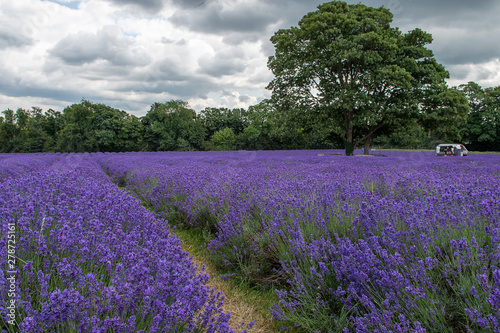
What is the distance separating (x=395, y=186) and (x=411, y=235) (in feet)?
5.63

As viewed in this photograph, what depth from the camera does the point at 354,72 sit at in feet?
58.3

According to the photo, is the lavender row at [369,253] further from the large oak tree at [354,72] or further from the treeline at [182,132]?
the treeline at [182,132]

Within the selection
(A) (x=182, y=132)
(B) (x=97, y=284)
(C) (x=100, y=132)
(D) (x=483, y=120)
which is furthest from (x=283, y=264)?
(D) (x=483, y=120)

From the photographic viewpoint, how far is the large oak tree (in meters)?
15.4

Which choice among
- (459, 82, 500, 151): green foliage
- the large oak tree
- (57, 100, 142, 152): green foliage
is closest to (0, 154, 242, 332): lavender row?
the large oak tree

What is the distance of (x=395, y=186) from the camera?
3.53 meters

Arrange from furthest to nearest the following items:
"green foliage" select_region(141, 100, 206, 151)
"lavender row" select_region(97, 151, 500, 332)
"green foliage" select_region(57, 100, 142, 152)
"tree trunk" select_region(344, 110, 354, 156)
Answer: "green foliage" select_region(57, 100, 142, 152), "green foliage" select_region(141, 100, 206, 151), "tree trunk" select_region(344, 110, 354, 156), "lavender row" select_region(97, 151, 500, 332)

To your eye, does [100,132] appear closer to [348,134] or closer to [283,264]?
[348,134]

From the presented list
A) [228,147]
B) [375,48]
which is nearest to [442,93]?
[375,48]

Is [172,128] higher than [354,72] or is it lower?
lower

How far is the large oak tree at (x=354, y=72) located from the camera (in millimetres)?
15406

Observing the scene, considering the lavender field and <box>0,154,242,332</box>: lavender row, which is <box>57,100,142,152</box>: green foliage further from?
<box>0,154,242,332</box>: lavender row

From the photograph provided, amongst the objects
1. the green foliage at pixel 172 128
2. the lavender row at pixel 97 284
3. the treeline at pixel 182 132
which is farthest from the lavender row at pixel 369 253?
the green foliage at pixel 172 128

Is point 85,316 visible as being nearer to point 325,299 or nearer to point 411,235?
point 325,299
